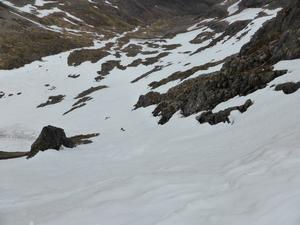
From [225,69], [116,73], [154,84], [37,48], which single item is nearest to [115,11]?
[37,48]

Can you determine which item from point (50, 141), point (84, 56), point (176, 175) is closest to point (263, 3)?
point (84, 56)

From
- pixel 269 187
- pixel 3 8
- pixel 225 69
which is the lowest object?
pixel 3 8

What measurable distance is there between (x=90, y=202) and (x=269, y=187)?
528 centimetres

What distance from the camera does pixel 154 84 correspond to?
186ft

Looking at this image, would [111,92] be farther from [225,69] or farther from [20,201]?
[20,201]

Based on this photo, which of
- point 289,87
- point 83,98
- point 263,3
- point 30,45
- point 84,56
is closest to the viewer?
point 289,87

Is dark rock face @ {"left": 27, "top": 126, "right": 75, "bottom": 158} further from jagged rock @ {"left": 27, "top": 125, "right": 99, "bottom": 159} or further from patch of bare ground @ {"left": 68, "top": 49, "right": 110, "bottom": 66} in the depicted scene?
patch of bare ground @ {"left": 68, "top": 49, "right": 110, "bottom": 66}

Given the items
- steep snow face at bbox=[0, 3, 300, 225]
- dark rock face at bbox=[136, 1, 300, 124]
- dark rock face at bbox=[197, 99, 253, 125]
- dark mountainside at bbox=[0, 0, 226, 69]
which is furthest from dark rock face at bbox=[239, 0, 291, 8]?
dark rock face at bbox=[197, 99, 253, 125]

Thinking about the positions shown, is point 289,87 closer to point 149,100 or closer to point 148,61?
point 149,100

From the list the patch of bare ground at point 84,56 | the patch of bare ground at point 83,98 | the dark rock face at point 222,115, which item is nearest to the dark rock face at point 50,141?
the dark rock face at point 222,115

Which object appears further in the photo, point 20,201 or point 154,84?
point 154,84

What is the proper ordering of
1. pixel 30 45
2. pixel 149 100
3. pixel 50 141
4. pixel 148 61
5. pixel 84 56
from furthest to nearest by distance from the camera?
pixel 30 45 → pixel 84 56 → pixel 148 61 → pixel 149 100 → pixel 50 141

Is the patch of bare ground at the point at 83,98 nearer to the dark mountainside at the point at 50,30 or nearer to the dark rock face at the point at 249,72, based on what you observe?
the dark rock face at the point at 249,72

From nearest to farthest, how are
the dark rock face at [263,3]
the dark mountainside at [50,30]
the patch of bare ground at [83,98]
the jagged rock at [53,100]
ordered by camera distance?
the patch of bare ground at [83,98] → the jagged rock at [53,100] → the dark mountainside at [50,30] → the dark rock face at [263,3]
